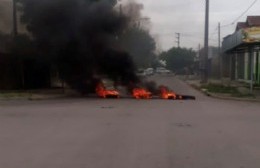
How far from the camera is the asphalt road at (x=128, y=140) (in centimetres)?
697

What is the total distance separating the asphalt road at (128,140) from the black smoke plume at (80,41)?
1041 centimetres

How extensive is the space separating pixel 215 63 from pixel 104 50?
167ft

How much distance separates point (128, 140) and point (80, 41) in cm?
1643

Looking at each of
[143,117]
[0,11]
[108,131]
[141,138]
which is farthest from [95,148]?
[0,11]

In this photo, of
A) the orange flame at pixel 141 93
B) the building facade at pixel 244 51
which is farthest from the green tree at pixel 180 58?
the orange flame at pixel 141 93

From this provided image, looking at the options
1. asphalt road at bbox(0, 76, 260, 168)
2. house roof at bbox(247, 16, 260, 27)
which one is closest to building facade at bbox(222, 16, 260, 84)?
house roof at bbox(247, 16, 260, 27)

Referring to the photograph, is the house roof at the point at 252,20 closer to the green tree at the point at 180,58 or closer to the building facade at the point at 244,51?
the building facade at the point at 244,51

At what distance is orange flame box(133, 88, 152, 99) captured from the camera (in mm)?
22234

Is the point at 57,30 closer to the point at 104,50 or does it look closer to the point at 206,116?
the point at 104,50

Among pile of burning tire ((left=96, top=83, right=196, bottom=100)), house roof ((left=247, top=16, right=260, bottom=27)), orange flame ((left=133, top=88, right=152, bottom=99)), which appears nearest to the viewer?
pile of burning tire ((left=96, top=83, right=196, bottom=100))

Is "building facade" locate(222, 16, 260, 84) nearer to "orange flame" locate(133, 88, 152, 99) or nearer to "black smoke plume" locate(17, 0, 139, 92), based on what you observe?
"orange flame" locate(133, 88, 152, 99)

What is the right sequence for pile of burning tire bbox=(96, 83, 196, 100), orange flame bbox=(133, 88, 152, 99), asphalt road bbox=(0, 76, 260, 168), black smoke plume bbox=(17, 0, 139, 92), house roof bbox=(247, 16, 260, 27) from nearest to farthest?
asphalt road bbox=(0, 76, 260, 168) → pile of burning tire bbox=(96, 83, 196, 100) → orange flame bbox=(133, 88, 152, 99) → black smoke plume bbox=(17, 0, 139, 92) → house roof bbox=(247, 16, 260, 27)

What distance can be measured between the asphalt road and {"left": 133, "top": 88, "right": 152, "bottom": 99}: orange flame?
7705 millimetres

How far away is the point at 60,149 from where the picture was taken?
793cm
